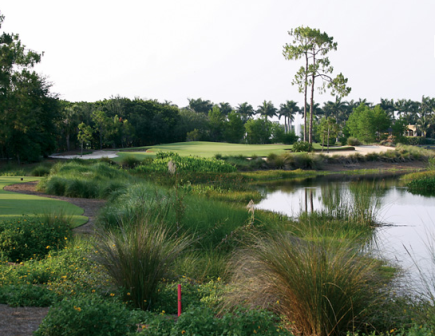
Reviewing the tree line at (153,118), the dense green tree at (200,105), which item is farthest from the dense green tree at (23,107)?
the dense green tree at (200,105)

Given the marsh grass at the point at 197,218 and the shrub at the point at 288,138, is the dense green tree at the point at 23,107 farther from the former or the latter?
the shrub at the point at 288,138

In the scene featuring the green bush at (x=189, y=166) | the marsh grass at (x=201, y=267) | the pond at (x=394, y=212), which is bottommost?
the pond at (x=394, y=212)

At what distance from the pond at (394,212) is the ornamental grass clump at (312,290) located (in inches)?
29.9

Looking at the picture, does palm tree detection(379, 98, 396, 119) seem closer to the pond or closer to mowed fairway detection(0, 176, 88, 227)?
the pond

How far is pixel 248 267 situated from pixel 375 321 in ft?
4.81

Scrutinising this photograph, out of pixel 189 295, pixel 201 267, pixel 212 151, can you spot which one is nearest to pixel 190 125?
pixel 212 151

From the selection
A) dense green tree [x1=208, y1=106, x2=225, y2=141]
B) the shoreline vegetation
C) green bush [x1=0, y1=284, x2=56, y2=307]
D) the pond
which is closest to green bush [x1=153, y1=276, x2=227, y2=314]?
the shoreline vegetation

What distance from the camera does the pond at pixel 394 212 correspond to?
7.53 meters

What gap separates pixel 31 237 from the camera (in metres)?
7.01

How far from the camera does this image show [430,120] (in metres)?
82.4

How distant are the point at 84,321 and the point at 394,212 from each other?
11.3 meters

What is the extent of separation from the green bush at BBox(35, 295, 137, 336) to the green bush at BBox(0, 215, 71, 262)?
3.46m

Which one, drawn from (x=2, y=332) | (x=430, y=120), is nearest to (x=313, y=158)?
(x=2, y=332)

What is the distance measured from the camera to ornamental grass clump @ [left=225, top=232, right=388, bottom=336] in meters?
3.93
